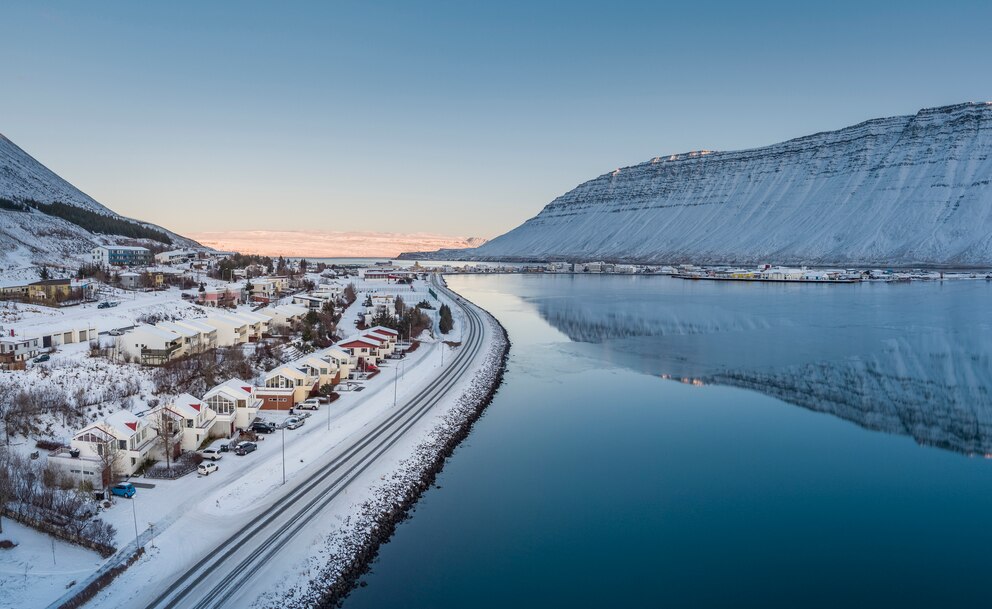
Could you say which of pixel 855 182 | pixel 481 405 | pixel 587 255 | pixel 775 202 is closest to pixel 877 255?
pixel 855 182

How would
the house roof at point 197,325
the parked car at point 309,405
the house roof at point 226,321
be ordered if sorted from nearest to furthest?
the parked car at point 309,405
the house roof at point 197,325
the house roof at point 226,321

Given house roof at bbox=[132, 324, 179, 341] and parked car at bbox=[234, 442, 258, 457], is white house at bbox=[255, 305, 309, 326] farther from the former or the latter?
parked car at bbox=[234, 442, 258, 457]

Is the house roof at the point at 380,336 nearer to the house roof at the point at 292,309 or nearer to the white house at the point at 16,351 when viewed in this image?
the house roof at the point at 292,309

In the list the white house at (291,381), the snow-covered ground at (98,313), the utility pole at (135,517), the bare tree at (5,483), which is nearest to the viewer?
the utility pole at (135,517)

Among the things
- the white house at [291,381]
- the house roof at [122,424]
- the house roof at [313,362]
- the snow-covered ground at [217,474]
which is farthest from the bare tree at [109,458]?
the house roof at [313,362]

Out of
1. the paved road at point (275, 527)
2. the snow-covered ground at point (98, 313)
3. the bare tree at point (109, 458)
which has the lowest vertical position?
the paved road at point (275, 527)

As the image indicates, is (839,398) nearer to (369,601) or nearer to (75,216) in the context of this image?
(369,601)

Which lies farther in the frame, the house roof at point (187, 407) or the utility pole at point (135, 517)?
the house roof at point (187, 407)
